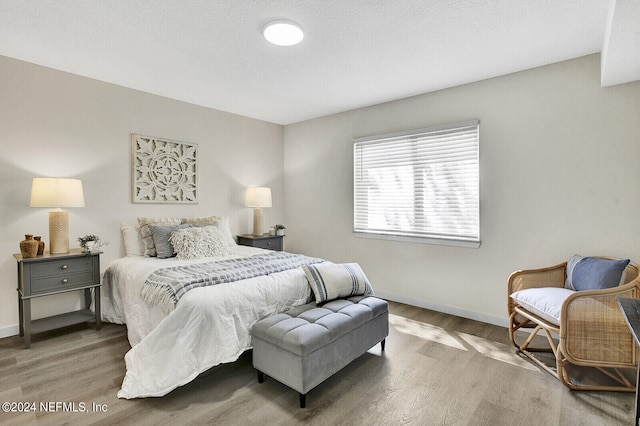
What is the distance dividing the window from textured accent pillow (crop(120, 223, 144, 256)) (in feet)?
8.81

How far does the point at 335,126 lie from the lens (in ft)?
15.5

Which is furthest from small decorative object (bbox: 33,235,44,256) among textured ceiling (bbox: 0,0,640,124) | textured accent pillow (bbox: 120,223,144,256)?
textured ceiling (bbox: 0,0,640,124)

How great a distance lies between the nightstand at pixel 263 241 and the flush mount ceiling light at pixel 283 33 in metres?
2.69

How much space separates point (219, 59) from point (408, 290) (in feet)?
10.7

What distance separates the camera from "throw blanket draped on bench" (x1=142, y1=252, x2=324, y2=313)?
2.29 metres

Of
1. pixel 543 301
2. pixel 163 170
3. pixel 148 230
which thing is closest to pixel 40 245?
pixel 148 230

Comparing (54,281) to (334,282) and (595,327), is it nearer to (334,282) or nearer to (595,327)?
(334,282)

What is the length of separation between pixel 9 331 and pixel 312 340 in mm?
3038

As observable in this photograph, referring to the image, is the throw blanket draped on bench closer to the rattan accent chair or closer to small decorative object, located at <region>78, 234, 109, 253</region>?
small decorative object, located at <region>78, 234, 109, 253</region>

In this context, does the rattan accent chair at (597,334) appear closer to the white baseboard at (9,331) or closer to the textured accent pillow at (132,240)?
the textured accent pillow at (132,240)

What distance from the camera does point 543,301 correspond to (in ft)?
7.95

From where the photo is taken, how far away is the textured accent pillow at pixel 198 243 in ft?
11.0

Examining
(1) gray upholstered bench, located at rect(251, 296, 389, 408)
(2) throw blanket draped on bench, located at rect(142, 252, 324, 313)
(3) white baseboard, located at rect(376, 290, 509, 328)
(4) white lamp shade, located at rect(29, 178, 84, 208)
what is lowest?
(3) white baseboard, located at rect(376, 290, 509, 328)

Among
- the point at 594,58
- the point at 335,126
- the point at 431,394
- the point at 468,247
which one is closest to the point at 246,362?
the point at 431,394
